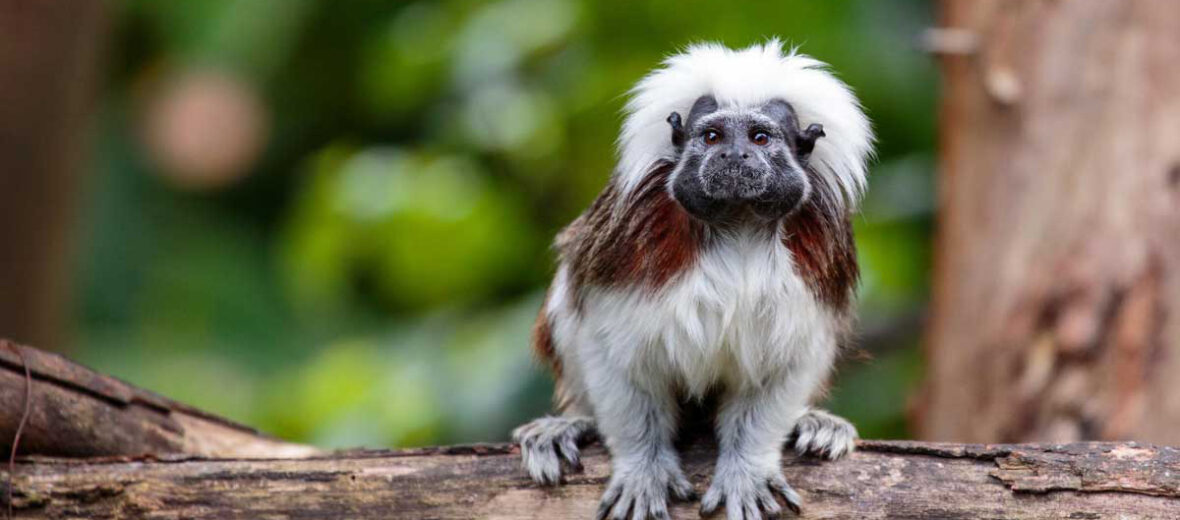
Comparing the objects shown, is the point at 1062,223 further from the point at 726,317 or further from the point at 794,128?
the point at 726,317

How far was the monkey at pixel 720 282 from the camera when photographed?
3096 mm

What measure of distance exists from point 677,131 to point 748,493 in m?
0.82

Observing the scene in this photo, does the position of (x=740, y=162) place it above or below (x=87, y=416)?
above

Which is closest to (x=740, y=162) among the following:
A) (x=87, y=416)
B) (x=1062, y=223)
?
(x=87, y=416)

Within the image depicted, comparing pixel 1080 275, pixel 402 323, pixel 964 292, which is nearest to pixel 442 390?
pixel 402 323

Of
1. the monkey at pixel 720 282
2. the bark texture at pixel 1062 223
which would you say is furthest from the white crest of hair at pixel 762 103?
the bark texture at pixel 1062 223

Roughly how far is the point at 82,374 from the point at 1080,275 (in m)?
3.13

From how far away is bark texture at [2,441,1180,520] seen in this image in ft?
9.79

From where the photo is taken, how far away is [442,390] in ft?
18.6

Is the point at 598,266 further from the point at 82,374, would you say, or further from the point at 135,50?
the point at 135,50

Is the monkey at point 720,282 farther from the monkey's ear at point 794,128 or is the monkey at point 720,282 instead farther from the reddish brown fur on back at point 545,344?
the reddish brown fur on back at point 545,344

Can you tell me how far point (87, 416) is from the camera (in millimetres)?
3387

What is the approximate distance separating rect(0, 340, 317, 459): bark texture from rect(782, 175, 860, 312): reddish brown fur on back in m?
1.36

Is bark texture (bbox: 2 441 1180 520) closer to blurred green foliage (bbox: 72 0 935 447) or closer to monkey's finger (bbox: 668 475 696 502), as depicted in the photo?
monkey's finger (bbox: 668 475 696 502)
